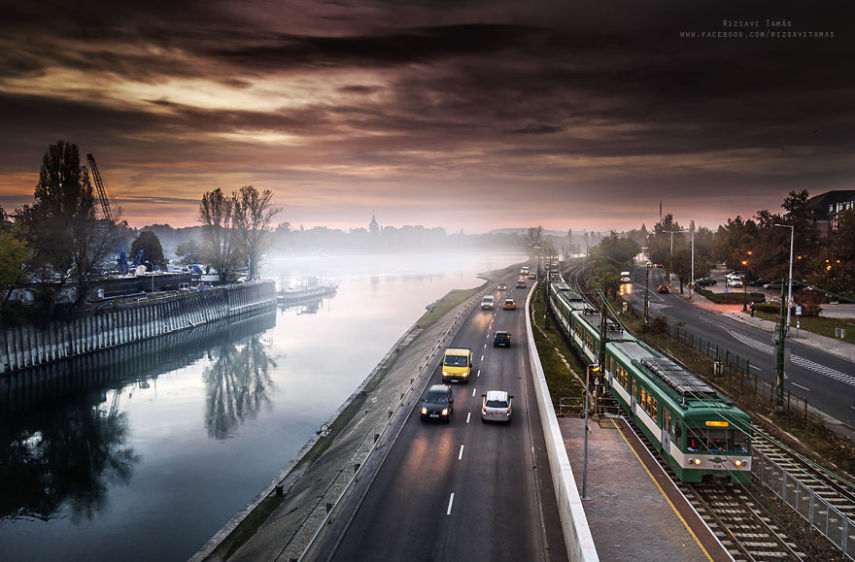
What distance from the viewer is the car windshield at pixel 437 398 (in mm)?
32000

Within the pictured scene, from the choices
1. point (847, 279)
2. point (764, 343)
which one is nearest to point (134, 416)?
point (764, 343)

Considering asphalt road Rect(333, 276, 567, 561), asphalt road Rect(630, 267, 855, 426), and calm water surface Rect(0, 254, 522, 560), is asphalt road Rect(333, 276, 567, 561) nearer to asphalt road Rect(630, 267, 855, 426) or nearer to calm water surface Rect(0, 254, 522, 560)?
calm water surface Rect(0, 254, 522, 560)

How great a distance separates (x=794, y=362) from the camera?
44.9 meters

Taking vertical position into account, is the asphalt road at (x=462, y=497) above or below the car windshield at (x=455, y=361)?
below

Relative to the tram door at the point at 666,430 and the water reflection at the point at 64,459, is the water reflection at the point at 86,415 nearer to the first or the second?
the water reflection at the point at 64,459

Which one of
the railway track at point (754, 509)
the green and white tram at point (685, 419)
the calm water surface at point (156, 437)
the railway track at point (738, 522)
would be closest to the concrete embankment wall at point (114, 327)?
the calm water surface at point (156, 437)

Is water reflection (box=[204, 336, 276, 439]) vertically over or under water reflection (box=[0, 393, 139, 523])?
over

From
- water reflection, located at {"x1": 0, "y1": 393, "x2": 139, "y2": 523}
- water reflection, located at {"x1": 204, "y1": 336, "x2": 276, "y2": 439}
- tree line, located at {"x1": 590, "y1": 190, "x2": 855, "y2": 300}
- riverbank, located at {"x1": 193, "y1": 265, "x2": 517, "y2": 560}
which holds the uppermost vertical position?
tree line, located at {"x1": 590, "y1": 190, "x2": 855, "y2": 300}

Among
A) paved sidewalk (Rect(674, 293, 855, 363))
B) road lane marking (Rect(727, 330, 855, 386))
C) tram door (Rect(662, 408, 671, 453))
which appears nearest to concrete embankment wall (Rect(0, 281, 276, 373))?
tram door (Rect(662, 408, 671, 453))

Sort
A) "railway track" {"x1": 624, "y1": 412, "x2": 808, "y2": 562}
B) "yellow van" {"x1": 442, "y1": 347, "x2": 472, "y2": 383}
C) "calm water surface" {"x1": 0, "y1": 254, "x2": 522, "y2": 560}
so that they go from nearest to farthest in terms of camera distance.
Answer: "railway track" {"x1": 624, "y1": 412, "x2": 808, "y2": 562} < "calm water surface" {"x1": 0, "y1": 254, "x2": 522, "y2": 560} < "yellow van" {"x1": 442, "y1": 347, "x2": 472, "y2": 383}

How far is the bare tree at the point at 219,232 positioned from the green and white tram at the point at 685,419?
343 ft

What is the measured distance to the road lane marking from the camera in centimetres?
4007

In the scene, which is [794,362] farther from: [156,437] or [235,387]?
[235,387]

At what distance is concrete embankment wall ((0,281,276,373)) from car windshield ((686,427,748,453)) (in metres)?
69.8
